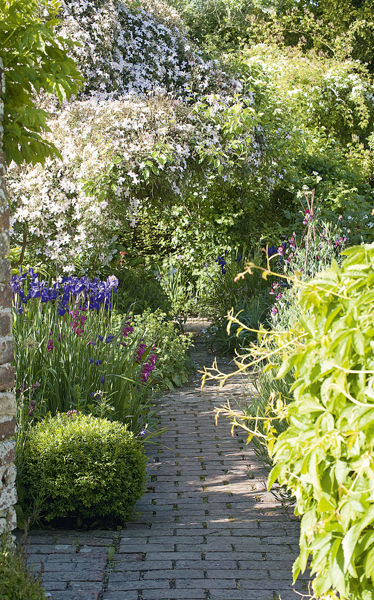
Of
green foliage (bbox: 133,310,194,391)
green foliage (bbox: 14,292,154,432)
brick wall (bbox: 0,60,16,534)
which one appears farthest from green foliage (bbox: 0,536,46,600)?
green foliage (bbox: 133,310,194,391)

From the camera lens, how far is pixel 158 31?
8.22 m

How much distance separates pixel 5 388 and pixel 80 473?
2.49 ft

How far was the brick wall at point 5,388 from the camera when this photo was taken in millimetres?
2664

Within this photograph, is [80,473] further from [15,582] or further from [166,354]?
[166,354]

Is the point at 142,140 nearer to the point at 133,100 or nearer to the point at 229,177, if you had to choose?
the point at 133,100

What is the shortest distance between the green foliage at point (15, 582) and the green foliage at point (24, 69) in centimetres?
181

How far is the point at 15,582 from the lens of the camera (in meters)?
2.20

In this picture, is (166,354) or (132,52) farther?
(132,52)

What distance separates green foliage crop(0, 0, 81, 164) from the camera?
2.94 meters

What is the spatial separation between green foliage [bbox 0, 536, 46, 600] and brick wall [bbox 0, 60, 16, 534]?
35 centimetres

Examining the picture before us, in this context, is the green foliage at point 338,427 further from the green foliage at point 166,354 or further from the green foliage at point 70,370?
the green foliage at point 166,354

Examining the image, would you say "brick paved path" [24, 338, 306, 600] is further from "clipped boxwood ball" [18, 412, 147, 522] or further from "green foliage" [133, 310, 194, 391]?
"green foliage" [133, 310, 194, 391]

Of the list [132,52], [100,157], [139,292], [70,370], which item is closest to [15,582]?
[70,370]

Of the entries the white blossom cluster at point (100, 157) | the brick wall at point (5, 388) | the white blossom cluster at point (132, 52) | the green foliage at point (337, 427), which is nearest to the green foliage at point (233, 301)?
the white blossom cluster at point (100, 157)
